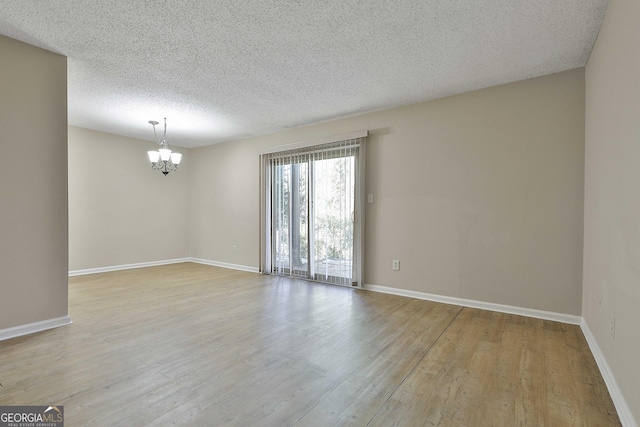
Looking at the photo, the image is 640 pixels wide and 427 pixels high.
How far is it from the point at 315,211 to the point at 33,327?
3.52 m

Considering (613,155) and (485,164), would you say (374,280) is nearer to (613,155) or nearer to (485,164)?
(485,164)

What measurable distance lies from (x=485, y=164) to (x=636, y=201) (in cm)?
204

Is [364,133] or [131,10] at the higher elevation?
[131,10]

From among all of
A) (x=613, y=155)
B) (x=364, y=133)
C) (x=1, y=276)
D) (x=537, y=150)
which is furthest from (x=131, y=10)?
(x=537, y=150)

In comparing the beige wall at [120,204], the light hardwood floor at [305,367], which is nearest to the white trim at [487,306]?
the light hardwood floor at [305,367]

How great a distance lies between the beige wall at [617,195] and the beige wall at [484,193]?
0.35 m

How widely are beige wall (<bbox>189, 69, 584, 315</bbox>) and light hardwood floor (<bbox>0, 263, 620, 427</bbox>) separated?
0.44 m

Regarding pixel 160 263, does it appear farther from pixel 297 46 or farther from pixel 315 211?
pixel 297 46

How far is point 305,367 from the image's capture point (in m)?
2.21

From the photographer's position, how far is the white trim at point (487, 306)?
3.11 m

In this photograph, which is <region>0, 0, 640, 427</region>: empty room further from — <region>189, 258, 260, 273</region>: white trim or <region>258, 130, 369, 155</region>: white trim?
Result: <region>189, 258, 260, 273</region>: white trim

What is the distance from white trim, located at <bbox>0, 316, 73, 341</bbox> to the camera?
262 centimetres

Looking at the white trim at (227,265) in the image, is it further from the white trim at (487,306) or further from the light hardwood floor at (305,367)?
the white trim at (487,306)

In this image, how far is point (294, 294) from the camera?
422 centimetres
